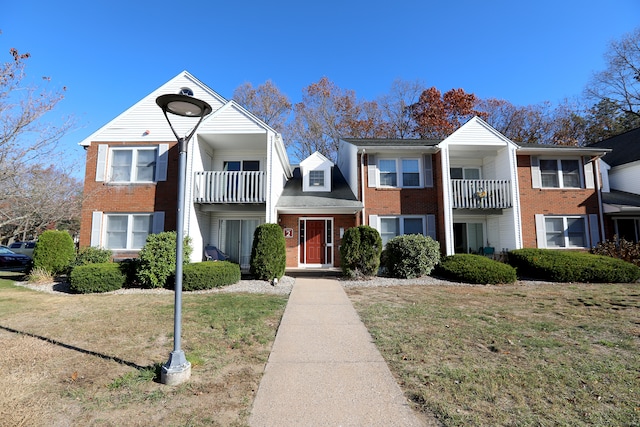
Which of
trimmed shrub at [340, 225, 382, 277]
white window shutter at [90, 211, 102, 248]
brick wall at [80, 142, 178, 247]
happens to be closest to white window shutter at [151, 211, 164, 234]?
brick wall at [80, 142, 178, 247]

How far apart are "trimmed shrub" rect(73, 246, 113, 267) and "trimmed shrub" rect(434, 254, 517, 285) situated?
1244 cm

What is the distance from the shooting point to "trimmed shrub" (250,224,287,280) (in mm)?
10516

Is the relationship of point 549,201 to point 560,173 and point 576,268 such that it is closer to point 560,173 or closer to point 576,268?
point 560,173

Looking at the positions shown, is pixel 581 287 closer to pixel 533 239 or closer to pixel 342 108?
pixel 533 239

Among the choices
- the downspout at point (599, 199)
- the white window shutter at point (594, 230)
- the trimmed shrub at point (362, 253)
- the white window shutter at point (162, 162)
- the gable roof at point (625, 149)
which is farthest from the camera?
the gable roof at point (625, 149)

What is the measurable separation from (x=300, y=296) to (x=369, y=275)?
3.66 m

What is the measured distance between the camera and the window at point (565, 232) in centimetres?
1402

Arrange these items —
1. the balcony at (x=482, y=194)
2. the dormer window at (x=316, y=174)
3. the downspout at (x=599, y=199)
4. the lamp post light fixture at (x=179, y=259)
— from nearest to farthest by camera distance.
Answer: the lamp post light fixture at (x=179, y=259)
the balcony at (x=482, y=194)
the downspout at (x=599, y=199)
the dormer window at (x=316, y=174)

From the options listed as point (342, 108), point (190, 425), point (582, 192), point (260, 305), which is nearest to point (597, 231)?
point (582, 192)

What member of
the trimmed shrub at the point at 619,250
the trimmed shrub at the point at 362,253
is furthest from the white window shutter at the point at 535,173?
the trimmed shrub at the point at 362,253

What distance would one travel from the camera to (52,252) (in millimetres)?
10867

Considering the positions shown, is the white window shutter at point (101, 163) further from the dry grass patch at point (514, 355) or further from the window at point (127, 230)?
the dry grass patch at point (514, 355)

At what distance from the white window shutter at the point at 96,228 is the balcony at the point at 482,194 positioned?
49.1ft

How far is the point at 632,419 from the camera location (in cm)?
274
